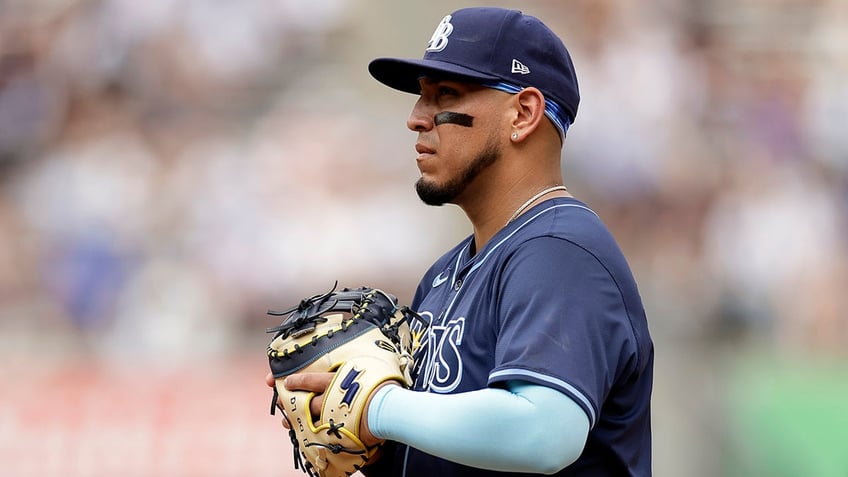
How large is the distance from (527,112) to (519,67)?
92 mm

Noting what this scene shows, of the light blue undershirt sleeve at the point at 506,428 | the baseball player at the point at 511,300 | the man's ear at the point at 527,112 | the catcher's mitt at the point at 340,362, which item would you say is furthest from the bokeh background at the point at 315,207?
the light blue undershirt sleeve at the point at 506,428

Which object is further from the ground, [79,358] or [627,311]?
[627,311]

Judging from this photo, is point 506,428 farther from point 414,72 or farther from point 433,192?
point 414,72

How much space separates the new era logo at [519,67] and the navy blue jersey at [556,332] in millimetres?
271

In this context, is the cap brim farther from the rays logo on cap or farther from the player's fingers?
the player's fingers

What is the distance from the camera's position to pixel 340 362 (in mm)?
2234

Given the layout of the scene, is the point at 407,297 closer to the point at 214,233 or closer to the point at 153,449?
the point at 214,233

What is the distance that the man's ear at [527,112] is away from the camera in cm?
233

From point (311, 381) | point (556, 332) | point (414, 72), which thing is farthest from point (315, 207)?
point (556, 332)

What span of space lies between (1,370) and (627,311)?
546cm

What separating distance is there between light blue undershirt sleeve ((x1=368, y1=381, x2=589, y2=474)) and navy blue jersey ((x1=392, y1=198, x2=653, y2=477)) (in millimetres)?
14

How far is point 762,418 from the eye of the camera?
632 cm

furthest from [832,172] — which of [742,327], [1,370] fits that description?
[1,370]

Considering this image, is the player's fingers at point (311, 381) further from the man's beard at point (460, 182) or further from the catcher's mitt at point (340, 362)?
the man's beard at point (460, 182)
